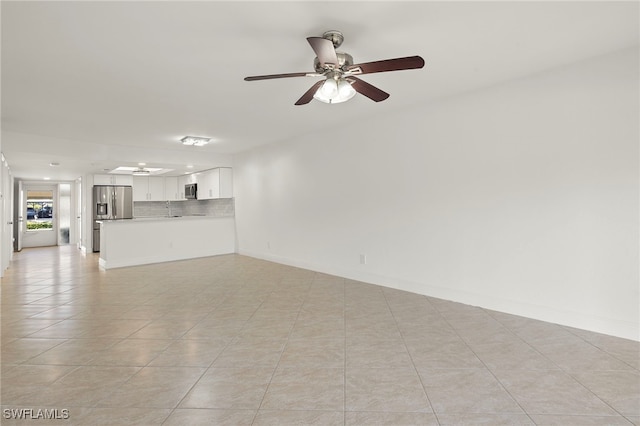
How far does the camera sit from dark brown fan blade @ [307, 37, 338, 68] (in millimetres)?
1942

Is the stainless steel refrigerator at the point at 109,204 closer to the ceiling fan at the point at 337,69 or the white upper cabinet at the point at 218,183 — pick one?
the white upper cabinet at the point at 218,183

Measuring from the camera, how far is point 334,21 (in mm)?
2232

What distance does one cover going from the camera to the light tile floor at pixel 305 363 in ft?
5.99

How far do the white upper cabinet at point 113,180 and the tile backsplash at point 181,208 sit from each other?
78 centimetres

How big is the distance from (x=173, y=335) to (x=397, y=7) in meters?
3.11

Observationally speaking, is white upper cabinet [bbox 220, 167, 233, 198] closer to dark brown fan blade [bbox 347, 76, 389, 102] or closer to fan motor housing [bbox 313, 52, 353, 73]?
dark brown fan blade [bbox 347, 76, 389, 102]

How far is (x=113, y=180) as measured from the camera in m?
8.70

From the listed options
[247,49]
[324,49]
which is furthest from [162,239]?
[324,49]

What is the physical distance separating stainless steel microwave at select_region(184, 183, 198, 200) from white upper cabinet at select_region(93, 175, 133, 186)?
1574 mm

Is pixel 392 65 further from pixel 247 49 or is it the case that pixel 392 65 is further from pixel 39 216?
pixel 39 216

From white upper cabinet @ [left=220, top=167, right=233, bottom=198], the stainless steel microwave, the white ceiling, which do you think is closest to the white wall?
the white ceiling

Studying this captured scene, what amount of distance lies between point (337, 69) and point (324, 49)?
337 millimetres

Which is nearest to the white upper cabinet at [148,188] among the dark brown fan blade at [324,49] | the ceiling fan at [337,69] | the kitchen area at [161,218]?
the kitchen area at [161,218]

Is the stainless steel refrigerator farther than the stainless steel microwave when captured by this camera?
Yes
